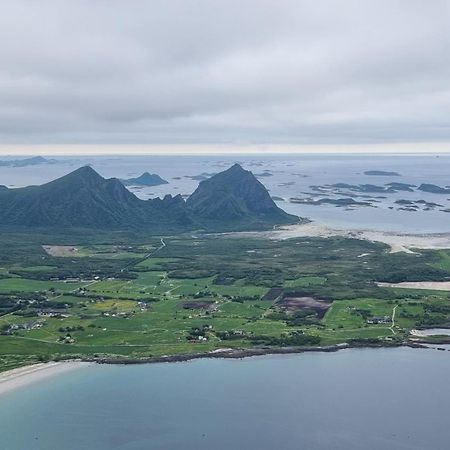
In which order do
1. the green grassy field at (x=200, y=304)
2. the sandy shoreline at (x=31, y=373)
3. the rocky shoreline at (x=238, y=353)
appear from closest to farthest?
the sandy shoreline at (x=31, y=373), the rocky shoreline at (x=238, y=353), the green grassy field at (x=200, y=304)

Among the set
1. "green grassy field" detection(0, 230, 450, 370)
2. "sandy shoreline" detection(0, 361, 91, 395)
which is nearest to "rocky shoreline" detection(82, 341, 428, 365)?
"green grassy field" detection(0, 230, 450, 370)

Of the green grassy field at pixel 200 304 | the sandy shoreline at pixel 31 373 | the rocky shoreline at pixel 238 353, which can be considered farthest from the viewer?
the green grassy field at pixel 200 304

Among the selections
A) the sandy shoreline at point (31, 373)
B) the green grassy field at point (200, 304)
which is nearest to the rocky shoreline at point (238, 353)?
the green grassy field at point (200, 304)

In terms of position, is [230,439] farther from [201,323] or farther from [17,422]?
[201,323]

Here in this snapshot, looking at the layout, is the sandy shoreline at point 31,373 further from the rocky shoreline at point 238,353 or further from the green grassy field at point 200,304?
the rocky shoreline at point 238,353

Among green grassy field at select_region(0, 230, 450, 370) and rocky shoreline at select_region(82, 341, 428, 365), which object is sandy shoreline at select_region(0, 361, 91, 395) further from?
rocky shoreline at select_region(82, 341, 428, 365)

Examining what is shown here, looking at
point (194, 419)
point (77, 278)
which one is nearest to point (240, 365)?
point (194, 419)

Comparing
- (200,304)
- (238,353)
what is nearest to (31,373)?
(238,353)

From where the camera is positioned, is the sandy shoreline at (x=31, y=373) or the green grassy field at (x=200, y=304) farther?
the green grassy field at (x=200, y=304)
